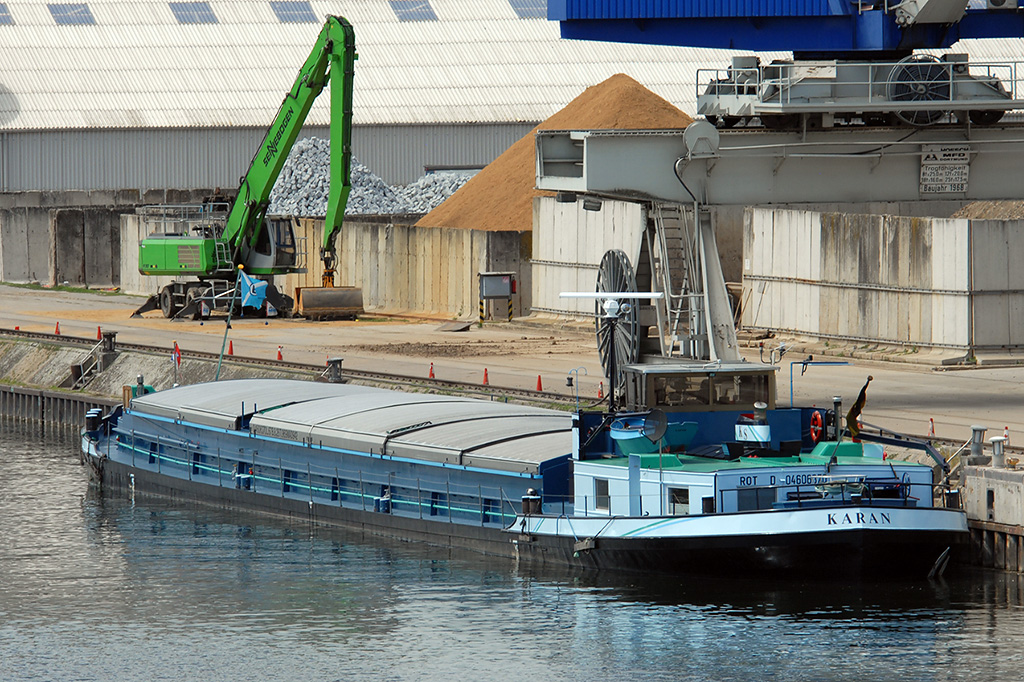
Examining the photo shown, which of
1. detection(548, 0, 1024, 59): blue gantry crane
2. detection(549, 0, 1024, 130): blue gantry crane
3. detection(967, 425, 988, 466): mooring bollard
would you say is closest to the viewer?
detection(967, 425, 988, 466): mooring bollard

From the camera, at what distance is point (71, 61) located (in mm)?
91312

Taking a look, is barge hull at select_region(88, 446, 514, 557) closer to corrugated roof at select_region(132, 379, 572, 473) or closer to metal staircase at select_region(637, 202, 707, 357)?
corrugated roof at select_region(132, 379, 572, 473)

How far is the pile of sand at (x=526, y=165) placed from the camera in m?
68.2

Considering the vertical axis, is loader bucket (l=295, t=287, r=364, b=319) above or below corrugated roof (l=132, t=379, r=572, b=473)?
above

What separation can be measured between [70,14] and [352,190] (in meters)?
21.5

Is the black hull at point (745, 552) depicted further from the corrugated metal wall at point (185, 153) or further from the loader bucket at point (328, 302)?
the corrugated metal wall at point (185, 153)

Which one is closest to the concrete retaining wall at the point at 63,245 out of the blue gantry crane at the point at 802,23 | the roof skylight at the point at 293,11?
the roof skylight at the point at 293,11

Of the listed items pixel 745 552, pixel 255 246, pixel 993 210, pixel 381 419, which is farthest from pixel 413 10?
pixel 745 552

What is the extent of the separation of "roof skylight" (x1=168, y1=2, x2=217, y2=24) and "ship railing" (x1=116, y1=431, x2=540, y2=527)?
55046 mm

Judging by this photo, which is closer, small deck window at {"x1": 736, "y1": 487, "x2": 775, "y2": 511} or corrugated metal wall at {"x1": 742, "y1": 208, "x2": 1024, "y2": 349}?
small deck window at {"x1": 736, "y1": 487, "x2": 775, "y2": 511}

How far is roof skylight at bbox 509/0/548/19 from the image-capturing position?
330 ft

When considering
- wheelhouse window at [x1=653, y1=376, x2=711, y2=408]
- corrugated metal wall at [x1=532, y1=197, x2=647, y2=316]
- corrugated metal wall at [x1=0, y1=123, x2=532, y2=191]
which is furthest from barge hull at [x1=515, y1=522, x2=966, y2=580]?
corrugated metal wall at [x1=0, y1=123, x2=532, y2=191]

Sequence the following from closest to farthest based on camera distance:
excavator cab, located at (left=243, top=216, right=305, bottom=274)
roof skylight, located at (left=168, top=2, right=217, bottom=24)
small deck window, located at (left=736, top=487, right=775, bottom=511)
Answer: small deck window, located at (left=736, top=487, right=775, bottom=511), excavator cab, located at (left=243, top=216, right=305, bottom=274), roof skylight, located at (left=168, top=2, right=217, bottom=24)

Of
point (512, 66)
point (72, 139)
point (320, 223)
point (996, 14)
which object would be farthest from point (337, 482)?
point (512, 66)
